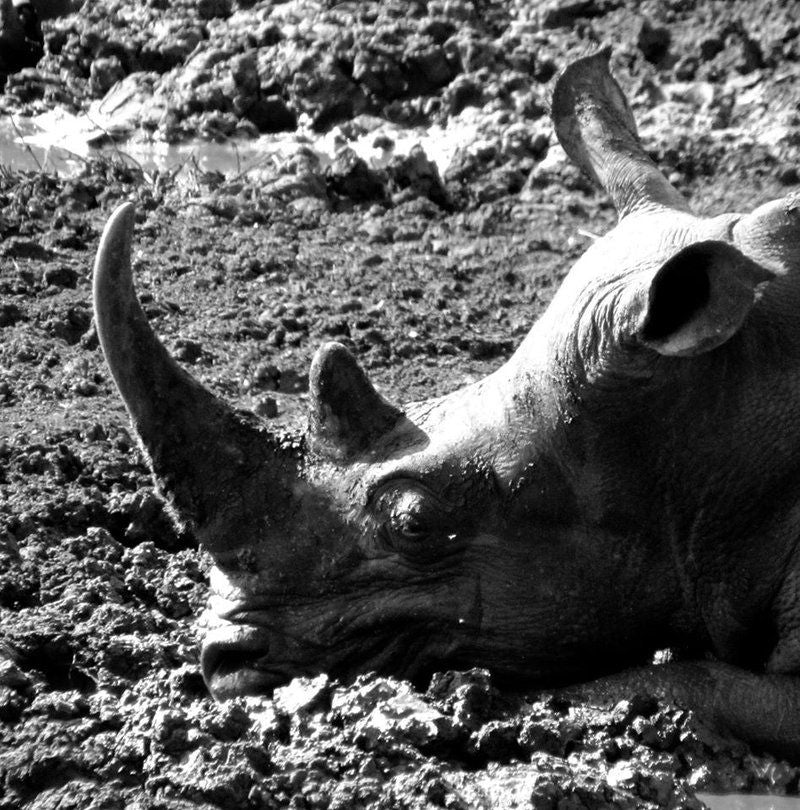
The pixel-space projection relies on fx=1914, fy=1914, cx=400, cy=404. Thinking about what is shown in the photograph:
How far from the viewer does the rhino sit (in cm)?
500

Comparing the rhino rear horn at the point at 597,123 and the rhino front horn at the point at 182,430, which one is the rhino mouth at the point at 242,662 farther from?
the rhino rear horn at the point at 597,123

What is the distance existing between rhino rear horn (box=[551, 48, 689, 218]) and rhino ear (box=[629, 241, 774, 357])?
1.45 m

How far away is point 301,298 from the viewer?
965 cm

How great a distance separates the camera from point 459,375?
877cm

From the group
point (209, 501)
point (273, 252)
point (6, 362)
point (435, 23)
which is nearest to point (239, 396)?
point (6, 362)

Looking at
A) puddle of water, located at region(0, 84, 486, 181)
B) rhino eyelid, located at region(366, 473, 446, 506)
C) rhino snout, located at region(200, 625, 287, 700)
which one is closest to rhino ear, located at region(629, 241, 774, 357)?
rhino eyelid, located at region(366, 473, 446, 506)

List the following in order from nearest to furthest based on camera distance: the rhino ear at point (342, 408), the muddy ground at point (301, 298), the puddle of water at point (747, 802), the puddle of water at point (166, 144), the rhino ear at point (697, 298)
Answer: the rhino ear at point (697, 298)
the muddy ground at point (301, 298)
the puddle of water at point (747, 802)
the rhino ear at point (342, 408)
the puddle of water at point (166, 144)

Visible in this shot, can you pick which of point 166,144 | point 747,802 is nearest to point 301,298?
point 166,144

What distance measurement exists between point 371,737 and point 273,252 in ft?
19.0

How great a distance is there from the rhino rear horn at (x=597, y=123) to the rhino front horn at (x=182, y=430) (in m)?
1.51

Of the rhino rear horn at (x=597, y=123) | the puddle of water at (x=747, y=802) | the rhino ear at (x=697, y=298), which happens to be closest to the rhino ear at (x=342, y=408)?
the rhino ear at (x=697, y=298)

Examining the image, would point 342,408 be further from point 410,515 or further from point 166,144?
point 166,144

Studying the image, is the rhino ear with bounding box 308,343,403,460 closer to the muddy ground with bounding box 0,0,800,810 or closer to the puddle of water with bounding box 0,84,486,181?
the muddy ground with bounding box 0,0,800,810

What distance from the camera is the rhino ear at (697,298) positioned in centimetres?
438
